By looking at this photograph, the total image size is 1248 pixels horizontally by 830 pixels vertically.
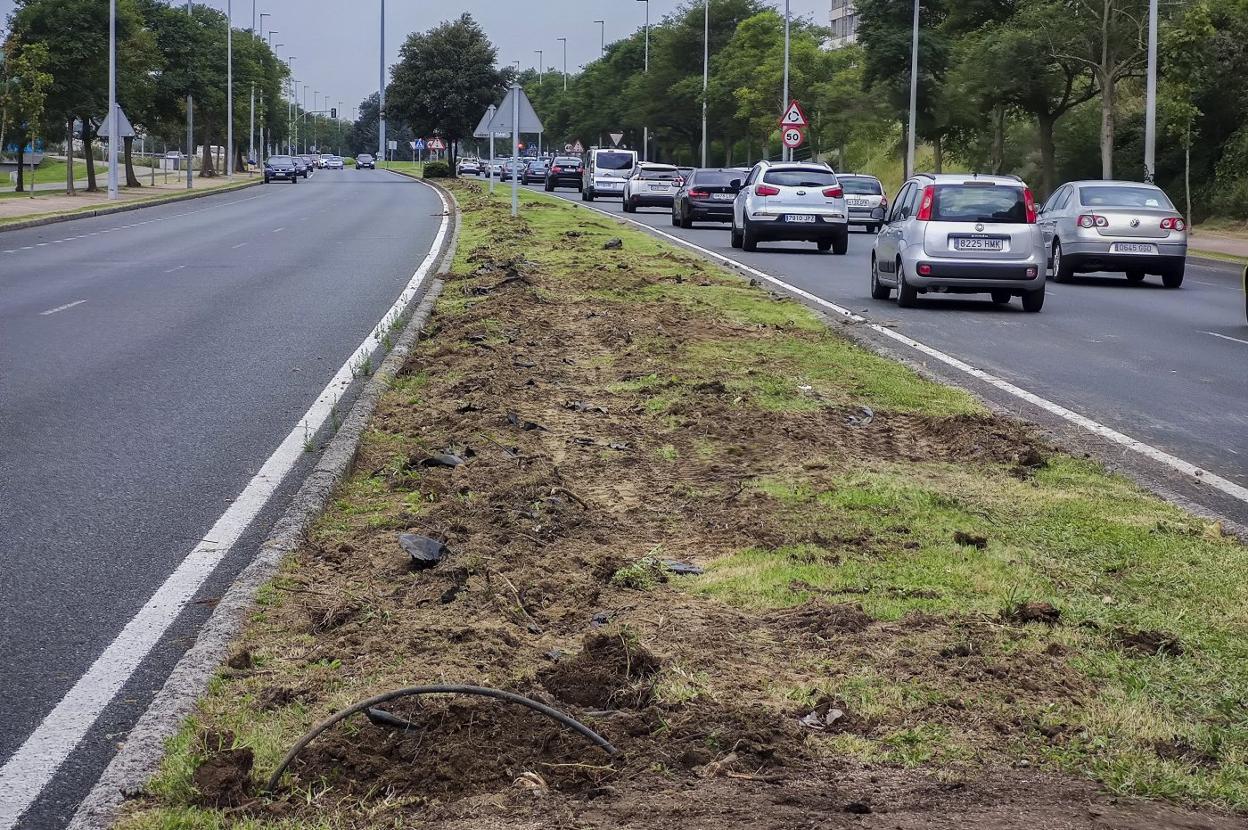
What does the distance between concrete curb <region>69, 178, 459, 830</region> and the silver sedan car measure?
17.1 m

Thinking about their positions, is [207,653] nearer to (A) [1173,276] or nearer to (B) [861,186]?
(A) [1173,276]

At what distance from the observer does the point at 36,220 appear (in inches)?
1506

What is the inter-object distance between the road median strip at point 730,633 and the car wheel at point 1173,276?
50.8 ft

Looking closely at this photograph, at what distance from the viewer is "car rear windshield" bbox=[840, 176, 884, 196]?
142ft

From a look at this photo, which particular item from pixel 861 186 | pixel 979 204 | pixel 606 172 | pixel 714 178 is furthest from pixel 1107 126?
pixel 979 204

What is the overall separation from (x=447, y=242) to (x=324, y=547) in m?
23.2

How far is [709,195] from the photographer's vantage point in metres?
40.4

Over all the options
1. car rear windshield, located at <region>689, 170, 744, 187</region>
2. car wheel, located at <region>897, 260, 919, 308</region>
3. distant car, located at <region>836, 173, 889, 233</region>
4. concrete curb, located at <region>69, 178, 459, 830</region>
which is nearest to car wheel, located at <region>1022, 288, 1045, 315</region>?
car wheel, located at <region>897, 260, 919, 308</region>

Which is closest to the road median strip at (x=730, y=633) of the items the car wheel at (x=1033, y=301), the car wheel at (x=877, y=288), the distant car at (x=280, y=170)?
the car wheel at (x=1033, y=301)

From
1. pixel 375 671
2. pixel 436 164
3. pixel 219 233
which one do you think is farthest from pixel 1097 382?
pixel 436 164

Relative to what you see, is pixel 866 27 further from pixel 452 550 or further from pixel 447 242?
pixel 452 550

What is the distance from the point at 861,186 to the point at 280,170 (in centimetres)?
5404

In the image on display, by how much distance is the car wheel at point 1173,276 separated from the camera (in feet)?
79.6

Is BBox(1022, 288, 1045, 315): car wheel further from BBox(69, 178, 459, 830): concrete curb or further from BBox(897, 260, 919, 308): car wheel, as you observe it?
A: BBox(69, 178, 459, 830): concrete curb
